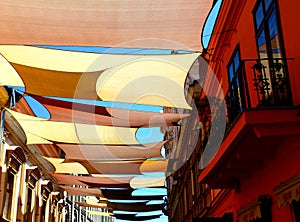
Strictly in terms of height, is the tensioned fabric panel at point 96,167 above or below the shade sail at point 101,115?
below

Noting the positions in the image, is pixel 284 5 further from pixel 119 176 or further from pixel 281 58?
pixel 119 176

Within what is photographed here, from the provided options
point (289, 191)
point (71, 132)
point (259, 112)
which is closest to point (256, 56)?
point (259, 112)

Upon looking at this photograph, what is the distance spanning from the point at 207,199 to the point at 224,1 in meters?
7.79

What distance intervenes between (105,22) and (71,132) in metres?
7.30

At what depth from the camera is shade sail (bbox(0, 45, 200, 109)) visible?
9766 mm

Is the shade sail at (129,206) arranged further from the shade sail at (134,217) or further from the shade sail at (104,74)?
the shade sail at (104,74)

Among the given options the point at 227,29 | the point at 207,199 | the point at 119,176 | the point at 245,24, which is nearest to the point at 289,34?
the point at 245,24

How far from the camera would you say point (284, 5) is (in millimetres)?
6379

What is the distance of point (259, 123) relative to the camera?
19.1ft

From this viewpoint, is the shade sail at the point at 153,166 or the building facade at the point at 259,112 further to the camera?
the shade sail at the point at 153,166

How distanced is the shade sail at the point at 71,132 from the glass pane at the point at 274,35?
25.7ft

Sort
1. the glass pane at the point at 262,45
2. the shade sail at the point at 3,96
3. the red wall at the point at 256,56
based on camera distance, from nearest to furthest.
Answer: the red wall at the point at 256,56 < the glass pane at the point at 262,45 < the shade sail at the point at 3,96

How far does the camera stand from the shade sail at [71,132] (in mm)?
14016

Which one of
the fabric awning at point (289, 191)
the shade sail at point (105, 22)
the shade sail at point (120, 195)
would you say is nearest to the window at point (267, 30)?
the shade sail at point (105, 22)
